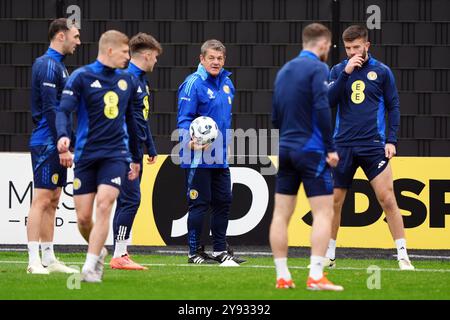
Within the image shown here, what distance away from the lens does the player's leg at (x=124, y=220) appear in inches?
417

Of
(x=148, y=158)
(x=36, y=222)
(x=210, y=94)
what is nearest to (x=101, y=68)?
(x=36, y=222)

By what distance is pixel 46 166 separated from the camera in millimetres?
9969

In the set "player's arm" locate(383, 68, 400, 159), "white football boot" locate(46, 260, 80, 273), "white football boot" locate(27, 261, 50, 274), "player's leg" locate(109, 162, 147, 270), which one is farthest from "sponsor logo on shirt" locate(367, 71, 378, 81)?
"white football boot" locate(27, 261, 50, 274)

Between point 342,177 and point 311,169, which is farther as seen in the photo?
point 342,177

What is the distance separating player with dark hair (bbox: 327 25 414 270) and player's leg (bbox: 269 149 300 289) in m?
2.07

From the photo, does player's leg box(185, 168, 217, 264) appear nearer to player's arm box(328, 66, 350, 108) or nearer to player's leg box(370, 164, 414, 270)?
player's arm box(328, 66, 350, 108)

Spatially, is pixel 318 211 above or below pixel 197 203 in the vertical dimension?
above

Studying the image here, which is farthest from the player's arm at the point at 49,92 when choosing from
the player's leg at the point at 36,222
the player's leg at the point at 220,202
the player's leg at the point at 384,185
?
the player's leg at the point at 384,185

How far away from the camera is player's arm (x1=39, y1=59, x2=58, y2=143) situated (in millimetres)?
9891

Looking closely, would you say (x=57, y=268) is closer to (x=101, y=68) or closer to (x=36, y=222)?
(x=36, y=222)

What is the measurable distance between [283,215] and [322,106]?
0.86 metres

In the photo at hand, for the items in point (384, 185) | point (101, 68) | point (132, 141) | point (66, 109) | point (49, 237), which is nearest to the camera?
point (66, 109)

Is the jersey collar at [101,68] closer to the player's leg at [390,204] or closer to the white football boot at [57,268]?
the white football boot at [57,268]

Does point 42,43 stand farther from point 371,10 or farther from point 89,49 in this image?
point 371,10
